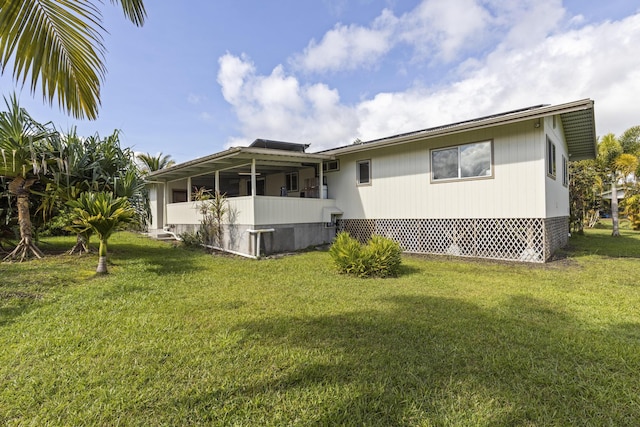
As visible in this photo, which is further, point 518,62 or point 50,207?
point 518,62

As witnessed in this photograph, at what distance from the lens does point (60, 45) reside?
280 cm

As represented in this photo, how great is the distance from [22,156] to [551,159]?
45.5 feet

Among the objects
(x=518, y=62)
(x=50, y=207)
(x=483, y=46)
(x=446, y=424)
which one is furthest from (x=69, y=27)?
(x=518, y=62)

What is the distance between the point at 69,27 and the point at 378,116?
26228 millimetres

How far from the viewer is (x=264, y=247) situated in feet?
32.1

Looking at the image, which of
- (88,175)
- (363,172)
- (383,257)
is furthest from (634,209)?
(88,175)

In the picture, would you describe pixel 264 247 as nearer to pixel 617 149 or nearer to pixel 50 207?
pixel 50 207

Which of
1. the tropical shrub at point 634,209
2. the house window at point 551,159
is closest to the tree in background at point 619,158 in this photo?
the tropical shrub at point 634,209

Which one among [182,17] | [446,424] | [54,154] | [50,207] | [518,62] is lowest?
[446,424]

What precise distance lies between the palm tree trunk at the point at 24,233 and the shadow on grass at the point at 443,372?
24.1 ft

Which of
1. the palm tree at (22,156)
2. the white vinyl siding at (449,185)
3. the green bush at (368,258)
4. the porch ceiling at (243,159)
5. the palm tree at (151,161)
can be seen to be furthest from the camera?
the palm tree at (151,161)

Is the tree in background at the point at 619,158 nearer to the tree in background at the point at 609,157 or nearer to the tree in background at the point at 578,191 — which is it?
the tree in background at the point at 609,157

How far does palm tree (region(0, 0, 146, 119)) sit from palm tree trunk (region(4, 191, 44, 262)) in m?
6.39

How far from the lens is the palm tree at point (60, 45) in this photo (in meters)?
2.46
